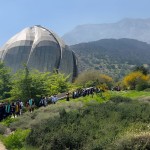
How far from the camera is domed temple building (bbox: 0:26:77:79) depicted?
90556mm

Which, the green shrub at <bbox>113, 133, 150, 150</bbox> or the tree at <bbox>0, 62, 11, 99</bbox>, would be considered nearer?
the green shrub at <bbox>113, 133, 150, 150</bbox>

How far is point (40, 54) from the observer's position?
90688 millimetres

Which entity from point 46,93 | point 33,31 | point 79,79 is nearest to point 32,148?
point 46,93

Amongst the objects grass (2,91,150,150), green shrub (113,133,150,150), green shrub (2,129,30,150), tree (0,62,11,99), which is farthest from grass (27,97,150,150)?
tree (0,62,11,99)

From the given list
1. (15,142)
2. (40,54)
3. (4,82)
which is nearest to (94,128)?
(15,142)

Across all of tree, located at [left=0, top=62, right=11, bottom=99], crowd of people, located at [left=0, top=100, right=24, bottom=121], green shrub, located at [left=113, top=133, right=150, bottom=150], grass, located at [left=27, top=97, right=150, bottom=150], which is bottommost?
tree, located at [left=0, top=62, right=11, bottom=99]

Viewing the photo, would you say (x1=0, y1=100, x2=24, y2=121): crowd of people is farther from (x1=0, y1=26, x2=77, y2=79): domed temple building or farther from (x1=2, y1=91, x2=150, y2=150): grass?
(x1=0, y1=26, x2=77, y2=79): domed temple building

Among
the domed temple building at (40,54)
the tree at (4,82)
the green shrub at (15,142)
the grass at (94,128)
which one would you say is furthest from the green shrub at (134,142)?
the domed temple building at (40,54)

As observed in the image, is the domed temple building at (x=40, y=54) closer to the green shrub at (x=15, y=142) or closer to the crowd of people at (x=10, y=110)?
the crowd of people at (x=10, y=110)

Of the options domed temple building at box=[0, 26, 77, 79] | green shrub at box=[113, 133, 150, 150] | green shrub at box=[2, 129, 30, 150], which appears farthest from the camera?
domed temple building at box=[0, 26, 77, 79]

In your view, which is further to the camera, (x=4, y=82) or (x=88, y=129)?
(x=4, y=82)

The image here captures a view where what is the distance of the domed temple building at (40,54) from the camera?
90.6 m

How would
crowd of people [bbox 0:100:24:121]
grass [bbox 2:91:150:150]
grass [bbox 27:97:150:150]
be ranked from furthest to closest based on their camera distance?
crowd of people [bbox 0:100:24:121]
grass [bbox 27:97:150:150]
grass [bbox 2:91:150:150]

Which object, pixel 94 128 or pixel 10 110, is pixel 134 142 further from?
pixel 10 110
